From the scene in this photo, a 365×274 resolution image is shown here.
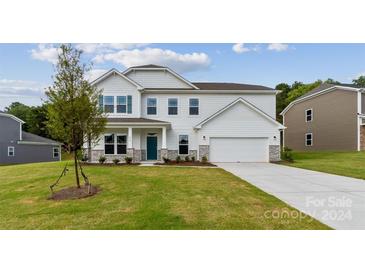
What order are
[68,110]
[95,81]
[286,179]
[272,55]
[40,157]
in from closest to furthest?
[68,110] → [286,179] → [95,81] → [272,55] → [40,157]

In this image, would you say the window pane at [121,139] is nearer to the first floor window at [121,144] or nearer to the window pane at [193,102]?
the first floor window at [121,144]

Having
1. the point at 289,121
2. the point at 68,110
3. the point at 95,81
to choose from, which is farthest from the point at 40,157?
the point at 289,121

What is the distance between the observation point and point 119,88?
19.1m

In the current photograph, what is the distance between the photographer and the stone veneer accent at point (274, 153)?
61.3 feet

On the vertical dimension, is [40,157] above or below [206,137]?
below

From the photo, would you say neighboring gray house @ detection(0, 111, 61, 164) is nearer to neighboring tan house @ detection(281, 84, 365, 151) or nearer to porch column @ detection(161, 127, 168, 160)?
porch column @ detection(161, 127, 168, 160)

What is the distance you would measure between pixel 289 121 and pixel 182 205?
94.9 ft

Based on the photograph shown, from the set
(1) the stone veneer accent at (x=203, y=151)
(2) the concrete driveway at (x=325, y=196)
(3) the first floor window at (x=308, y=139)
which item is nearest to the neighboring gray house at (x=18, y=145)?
(1) the stone veneer accent at (x=203, y=151)

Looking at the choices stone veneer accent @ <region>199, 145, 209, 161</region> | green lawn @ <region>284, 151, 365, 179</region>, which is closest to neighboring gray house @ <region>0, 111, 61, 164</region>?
stone veneer accent @ <region>199, 145, 209, 161</region>

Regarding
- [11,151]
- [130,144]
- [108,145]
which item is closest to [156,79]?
[130,144]

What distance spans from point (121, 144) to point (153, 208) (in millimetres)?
13290

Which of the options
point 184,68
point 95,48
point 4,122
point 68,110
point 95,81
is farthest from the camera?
point 4,122

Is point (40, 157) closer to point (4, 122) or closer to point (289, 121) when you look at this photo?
point (4, 122)

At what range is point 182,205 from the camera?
6.58m
